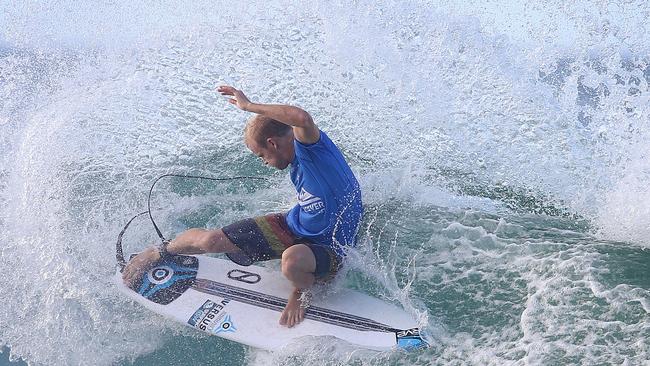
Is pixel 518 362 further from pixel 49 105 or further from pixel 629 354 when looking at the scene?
pixel 49 105

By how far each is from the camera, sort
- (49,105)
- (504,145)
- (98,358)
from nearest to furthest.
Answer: (98,358), (504,145), (49,105)

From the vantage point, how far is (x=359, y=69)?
7531mm

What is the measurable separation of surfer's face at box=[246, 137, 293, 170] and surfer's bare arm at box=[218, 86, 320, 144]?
0.17 metres

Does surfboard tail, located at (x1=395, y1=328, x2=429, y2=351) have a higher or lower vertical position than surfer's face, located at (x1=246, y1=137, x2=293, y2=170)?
lower

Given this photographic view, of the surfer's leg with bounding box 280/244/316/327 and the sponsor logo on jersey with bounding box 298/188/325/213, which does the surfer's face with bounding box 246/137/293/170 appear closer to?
the sponsor logo on jersey with bounding box 298/188/325/213

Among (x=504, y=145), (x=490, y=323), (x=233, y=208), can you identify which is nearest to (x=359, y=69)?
(x=504, y=145)

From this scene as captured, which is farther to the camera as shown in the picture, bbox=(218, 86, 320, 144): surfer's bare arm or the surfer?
the surfer

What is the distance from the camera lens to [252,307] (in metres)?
4.43

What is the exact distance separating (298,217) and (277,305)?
25.5 inches

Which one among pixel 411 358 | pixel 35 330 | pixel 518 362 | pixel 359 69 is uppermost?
pixel 359 69

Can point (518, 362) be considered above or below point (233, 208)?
above

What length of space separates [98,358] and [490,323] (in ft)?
8.48

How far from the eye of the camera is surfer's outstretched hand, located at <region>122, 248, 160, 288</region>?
4727mm

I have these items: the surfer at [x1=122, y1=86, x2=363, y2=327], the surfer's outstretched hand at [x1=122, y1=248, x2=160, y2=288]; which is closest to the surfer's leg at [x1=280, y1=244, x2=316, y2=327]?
the surfer at [x1=122, y1=86, x2=363, y2=327]
